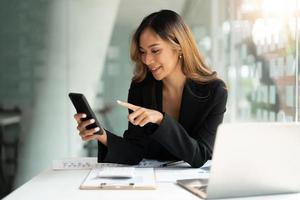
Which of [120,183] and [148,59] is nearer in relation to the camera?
[120,183]

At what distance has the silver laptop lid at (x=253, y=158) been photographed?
1043 millimetres

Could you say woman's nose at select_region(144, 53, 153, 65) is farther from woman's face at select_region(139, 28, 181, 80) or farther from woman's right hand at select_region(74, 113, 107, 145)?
woman's right hand at select_region(74, 113, 107, 145)

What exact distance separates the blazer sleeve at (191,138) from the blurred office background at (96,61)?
173 centimetres

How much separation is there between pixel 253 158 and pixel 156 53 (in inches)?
34.3

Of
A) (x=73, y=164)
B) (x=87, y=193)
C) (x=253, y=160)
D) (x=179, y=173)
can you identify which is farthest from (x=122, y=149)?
(x=253, y=160)

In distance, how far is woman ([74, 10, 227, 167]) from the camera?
167 centimetres

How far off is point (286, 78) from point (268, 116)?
1.11 feet

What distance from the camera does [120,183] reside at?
1215 millimetres

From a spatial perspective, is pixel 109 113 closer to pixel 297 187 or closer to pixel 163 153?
pixel 163 153

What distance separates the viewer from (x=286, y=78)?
334 centimetres

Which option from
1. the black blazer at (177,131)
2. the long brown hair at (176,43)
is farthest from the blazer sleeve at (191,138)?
the long brown hair at (176,43)

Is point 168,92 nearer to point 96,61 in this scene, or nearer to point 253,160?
point 253,160

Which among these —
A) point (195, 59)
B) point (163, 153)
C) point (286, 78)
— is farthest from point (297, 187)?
point (286, 78)

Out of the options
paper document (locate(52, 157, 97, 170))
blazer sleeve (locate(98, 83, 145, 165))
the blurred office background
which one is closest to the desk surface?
paper document (locate(52, 157, 97, 170))
